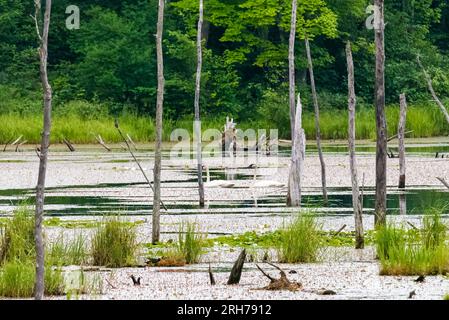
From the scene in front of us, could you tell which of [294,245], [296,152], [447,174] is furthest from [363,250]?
[447,174]

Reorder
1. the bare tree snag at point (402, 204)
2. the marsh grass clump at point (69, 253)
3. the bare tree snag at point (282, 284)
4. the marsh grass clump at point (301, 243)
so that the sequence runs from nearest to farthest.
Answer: the bare tree snag at point (282, 284) < the marsh grass clump at point (69, 253) < the marsh grass clump at point (301, 243) < the bare tree snag at point (402, 204)

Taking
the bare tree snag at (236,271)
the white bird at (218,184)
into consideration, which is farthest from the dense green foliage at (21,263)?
the white bird at (218,184)

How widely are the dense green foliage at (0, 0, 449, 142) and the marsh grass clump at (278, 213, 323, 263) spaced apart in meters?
36.6

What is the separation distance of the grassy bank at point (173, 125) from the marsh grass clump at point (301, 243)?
34.7 meters

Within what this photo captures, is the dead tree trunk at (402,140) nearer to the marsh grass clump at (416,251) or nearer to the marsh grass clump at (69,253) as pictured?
the marsh grass clump at (416,251)

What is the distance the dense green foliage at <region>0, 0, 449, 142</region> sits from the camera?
56.8 m

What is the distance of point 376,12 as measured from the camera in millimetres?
21609

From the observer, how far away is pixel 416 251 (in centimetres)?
1656

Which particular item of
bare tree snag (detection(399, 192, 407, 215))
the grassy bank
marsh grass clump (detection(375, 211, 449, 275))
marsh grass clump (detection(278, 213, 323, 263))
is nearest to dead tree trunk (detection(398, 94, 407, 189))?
bare tree snag (detection(399, 192, 407, 215))

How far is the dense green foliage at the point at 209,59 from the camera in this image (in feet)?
186

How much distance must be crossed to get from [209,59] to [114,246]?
42.0 meters

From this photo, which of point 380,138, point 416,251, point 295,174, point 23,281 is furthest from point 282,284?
point 295,174

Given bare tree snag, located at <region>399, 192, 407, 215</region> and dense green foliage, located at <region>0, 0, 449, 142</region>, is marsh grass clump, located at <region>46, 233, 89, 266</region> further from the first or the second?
dense green foliage, located at <region>0, 0, 449, 142</region>

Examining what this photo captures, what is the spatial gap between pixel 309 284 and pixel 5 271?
3231 mm
